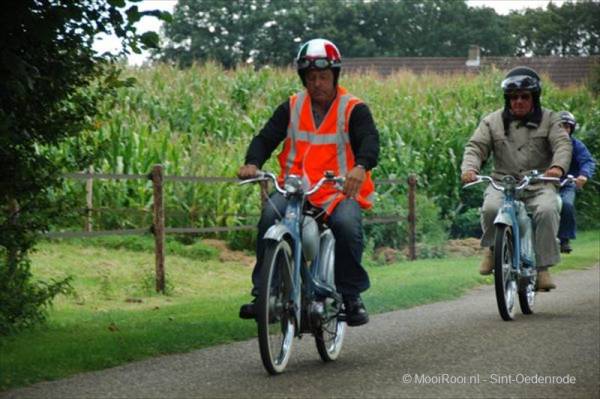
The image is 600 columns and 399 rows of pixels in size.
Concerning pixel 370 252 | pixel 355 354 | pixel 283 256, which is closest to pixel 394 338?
pixel 355 354

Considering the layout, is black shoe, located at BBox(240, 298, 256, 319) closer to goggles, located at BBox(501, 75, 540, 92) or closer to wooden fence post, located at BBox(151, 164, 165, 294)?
goggles, located at BBox(501, 75, 540, 92)

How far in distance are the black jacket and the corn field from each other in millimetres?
7334

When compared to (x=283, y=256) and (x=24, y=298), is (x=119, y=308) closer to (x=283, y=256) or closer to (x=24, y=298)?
(x=24, y=298)

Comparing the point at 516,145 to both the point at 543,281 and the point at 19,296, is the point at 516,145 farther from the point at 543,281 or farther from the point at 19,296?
the point at 19,296

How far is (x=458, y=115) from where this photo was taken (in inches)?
1235

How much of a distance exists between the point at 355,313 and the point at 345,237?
56cm

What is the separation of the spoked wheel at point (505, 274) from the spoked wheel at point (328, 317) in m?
2.66

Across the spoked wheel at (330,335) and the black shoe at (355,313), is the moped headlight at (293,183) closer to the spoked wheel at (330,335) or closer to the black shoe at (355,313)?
the spoked wheel at (330,335)

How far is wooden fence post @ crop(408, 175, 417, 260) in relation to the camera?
74.5ft

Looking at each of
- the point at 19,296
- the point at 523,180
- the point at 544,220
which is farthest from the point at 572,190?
the point at 19,296

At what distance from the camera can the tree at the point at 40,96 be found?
8.93 meters

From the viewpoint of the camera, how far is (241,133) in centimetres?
2811

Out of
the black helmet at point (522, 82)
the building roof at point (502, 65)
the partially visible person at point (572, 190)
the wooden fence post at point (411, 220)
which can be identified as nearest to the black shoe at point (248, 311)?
the black helmet at point (522, 82)

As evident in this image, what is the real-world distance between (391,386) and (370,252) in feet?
48.0
